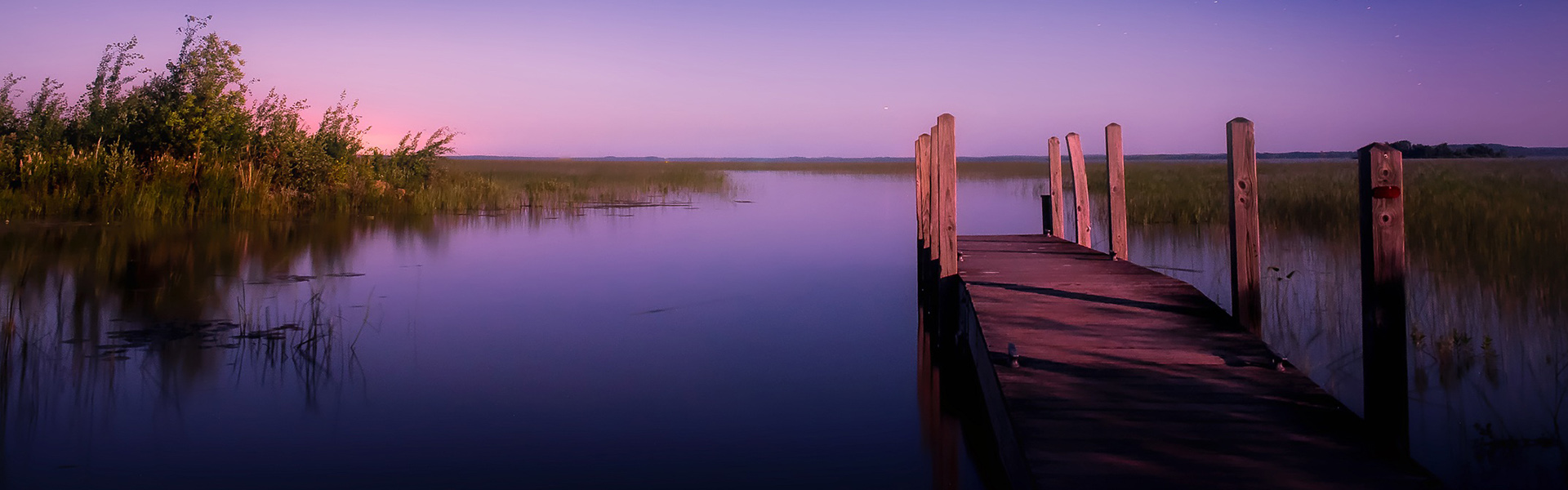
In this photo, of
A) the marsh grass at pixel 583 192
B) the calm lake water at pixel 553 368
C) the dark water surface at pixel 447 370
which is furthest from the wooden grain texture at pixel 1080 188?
the marsh grass at pixel 583 192

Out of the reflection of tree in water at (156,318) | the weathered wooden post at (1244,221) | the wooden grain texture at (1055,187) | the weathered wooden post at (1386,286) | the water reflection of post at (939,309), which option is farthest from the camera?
the wooden grain texture at (1055,187)

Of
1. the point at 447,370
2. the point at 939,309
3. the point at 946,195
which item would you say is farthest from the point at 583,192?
the point at 946,195

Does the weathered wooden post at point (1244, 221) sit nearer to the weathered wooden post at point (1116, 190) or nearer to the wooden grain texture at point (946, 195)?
the wooden grain texture at point (946, 195)

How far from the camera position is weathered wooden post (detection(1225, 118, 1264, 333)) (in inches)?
227

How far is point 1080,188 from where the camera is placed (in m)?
11.6

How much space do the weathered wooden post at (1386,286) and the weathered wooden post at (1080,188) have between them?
7169 millimetres

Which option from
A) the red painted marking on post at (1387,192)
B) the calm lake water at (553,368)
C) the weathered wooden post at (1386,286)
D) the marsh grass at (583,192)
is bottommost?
the calm lake water at (553,368)

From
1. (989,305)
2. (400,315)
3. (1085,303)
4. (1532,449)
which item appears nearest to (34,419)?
(400,315)

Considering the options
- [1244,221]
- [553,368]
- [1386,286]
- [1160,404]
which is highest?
[1244,221]

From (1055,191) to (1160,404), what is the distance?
9.30 metres

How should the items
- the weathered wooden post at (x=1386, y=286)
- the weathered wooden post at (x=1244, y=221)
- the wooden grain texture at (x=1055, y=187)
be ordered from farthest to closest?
the wooden grain texture at (x=1055, y=187) < the weathered wooden post at (x=1244, y=221) < the weathered wooden post at (x=1386, y=286)

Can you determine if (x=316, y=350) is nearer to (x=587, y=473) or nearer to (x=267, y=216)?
(x=587, y=473)

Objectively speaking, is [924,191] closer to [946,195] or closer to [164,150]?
[946,195]

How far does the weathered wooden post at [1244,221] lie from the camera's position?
5.77 meters
